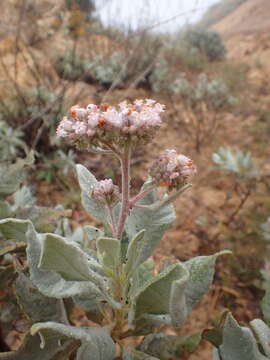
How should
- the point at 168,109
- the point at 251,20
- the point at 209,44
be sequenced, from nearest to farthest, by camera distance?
the point at 168,109, the point at 209,44, the point at 251,20

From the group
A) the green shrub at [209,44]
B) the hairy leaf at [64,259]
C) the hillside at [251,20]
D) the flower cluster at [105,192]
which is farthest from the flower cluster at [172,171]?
the hillside at [251,20]

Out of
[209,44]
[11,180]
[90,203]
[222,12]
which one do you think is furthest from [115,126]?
[222,12]

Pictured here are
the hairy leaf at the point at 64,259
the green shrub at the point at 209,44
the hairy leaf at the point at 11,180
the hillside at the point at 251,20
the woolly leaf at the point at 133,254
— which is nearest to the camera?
the hairy leaf at the point at 64,259

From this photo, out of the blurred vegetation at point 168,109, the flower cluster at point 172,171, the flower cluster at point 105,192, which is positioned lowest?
the blurred vegetation at point 168,109

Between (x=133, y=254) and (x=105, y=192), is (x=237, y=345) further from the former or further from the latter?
(x=105, y=192)

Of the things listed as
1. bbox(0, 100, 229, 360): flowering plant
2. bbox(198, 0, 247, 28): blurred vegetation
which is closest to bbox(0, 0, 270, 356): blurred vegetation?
bbox(0, 100, 229, 360): flowering plant

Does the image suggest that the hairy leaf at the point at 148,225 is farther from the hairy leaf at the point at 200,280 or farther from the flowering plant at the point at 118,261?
the hairy leaf at the point at 200,280

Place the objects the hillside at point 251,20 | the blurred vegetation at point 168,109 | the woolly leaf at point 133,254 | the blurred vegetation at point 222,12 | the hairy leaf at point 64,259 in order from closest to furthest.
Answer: the hairy leaf at point 64,259 → the woolly leaf at point 133,254 → the blurred vegetation at point 168,109 → the hillside at point 251,20 → the blurred vegetation at point 222,12

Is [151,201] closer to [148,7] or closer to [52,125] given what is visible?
[52,125]
